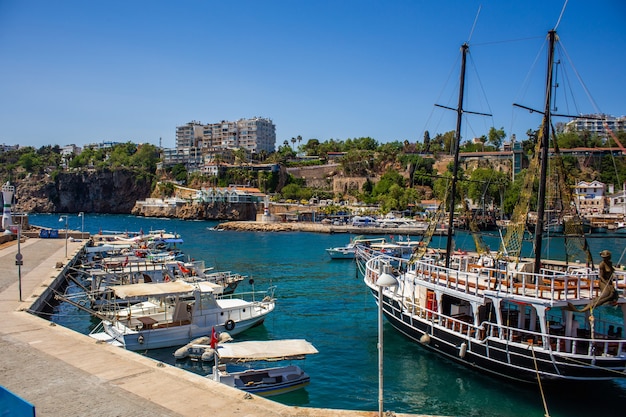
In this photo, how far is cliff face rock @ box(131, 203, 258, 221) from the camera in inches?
5418

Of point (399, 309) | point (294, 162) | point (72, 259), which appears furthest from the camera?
point (294, 162)

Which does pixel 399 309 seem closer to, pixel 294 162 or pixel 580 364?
pixel 580 364

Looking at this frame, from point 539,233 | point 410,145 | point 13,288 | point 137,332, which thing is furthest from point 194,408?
point 410,145

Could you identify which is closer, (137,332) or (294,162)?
(137,332)

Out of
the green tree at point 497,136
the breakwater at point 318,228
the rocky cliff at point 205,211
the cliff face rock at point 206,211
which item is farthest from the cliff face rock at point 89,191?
the green tree at point 497,136

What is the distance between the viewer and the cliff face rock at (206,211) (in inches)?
5418

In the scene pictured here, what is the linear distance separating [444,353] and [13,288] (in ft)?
74.3

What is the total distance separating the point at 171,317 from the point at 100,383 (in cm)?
1188

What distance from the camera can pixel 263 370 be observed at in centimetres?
1859

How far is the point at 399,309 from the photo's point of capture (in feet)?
81.5

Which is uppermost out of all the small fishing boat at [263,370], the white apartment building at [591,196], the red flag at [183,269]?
the white apartment building at [591,196]

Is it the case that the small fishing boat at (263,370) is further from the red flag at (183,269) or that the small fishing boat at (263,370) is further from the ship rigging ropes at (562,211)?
the red flag at (183,269)

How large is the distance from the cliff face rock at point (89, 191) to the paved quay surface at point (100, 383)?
533 feet

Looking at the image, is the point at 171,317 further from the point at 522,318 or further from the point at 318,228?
the point at 318,228
